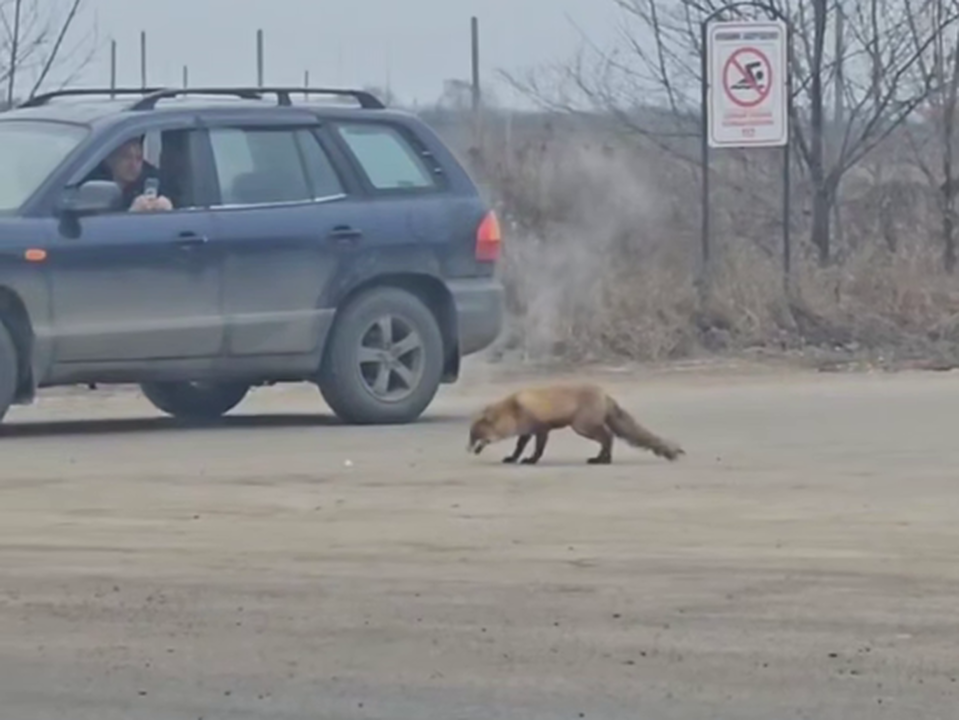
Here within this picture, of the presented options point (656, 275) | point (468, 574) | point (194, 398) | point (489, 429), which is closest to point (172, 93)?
point (489, 429)

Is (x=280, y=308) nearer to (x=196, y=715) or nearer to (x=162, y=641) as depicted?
(x=162, y=641)

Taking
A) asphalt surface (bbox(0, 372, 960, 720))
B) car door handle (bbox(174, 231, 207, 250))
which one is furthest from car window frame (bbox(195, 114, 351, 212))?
asphalt surface (bbox(0, 372, 960, 720))

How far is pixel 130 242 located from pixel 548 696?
4326mm

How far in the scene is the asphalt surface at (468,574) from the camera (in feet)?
21.4

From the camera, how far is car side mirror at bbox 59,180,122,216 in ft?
33.8

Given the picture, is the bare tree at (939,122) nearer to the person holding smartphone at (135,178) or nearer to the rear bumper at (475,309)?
the rear bumper at (475,309)

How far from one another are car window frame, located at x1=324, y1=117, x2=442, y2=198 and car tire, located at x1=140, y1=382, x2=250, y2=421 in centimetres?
95

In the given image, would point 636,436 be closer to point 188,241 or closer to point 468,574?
point 188,241

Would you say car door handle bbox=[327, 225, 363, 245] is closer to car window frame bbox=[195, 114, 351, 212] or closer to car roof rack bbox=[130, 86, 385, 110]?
car window frame bbox=[195, 114, 351, 212]

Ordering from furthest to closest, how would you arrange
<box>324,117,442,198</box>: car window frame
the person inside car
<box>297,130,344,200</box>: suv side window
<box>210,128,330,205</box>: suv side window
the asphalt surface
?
<box>324,117,442,198</box>: car window frame < <box>297,130,344,200</box>: suv side window < <box>210,128,330,205</box>: suv side window < the person inside car < the asphalt surface

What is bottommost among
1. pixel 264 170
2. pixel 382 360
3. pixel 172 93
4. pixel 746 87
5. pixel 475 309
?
pixel 382 360

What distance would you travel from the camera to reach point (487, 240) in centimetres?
1127

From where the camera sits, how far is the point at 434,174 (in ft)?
36.4

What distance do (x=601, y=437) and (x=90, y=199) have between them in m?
2.00
